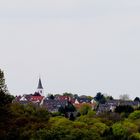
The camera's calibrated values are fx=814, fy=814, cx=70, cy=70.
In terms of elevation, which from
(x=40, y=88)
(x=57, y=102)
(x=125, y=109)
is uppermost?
(x=40, y=88)

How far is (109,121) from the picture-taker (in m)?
94.1

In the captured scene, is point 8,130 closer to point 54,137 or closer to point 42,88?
point 54,137

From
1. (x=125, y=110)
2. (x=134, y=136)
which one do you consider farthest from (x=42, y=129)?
(x=125, y=110)

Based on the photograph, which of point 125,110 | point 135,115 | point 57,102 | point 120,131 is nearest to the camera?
point 120,131

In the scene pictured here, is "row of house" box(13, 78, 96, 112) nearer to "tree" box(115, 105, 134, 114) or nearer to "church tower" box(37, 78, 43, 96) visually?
"church tower" box(37, 78, 43, 96)

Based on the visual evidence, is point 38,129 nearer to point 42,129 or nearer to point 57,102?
point 42,129

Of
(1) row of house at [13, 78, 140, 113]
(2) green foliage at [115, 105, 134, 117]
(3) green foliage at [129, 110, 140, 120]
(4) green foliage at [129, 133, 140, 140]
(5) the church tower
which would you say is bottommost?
(4) green foliage at [129, 133, 140, 140]

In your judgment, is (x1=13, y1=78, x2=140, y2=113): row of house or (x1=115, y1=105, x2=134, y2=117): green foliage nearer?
(x1=115, y1=105, x2=134, y2=117): green foliage

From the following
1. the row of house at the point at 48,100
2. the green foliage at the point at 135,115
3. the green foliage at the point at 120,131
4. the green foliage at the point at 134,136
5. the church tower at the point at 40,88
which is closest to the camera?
the green foliage at the point at 134,136

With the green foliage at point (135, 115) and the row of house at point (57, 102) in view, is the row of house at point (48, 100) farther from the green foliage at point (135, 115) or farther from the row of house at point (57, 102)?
the green foliage at point (135, 115)

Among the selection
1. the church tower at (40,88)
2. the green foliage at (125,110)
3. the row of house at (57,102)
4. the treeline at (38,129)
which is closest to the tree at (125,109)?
the green foliage at (125,110)

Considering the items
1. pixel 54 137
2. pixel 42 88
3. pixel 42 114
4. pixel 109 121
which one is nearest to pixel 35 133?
pixel 54 137

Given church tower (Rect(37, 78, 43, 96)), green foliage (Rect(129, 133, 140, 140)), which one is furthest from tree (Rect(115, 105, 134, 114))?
church tower (Rect(37, 78, 43, 96))

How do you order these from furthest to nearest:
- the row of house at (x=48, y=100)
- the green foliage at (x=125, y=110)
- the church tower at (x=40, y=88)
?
the church tower at (x=40, y=88) → the row of house at (x=48, y=100) → the green foliage at (x=125, y=110)
